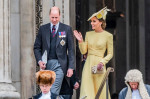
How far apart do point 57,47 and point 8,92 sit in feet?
5.56

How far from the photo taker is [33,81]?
885 inches

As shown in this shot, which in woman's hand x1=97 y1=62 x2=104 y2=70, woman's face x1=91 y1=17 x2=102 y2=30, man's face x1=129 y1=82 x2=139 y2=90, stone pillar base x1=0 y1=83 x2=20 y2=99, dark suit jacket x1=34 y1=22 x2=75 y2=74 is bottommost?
stone pillar base x1=0 y1=83 x2=20 y2=99

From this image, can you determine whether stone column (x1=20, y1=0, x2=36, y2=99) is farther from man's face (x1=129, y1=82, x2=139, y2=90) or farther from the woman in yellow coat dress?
→ man's face (x1=129, y1=82, x2=139, y2=90)

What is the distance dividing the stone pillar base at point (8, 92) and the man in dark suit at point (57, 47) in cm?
129

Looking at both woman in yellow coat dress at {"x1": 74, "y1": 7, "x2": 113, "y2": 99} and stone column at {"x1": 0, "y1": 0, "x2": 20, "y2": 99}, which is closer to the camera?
woman in yellow coat dress at {"x1": 74, "y1": 7, "x2": 113, "y2": 99}

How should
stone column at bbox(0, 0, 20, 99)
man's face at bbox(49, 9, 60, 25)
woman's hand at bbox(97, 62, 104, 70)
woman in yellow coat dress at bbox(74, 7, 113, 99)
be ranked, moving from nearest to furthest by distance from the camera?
man's face at bbox(49, 9, 60, 25) < woman's hand at bbox(97, 62, 104, 70) < woman in yellow coat dress at bbox(74, 7, 113, 99) < stone column at bbox(0, 0, 20, 99)

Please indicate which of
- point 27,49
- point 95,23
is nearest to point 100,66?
point 95,23

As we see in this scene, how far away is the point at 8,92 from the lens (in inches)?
834

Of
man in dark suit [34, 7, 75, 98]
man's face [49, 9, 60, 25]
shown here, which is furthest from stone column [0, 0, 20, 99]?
man's face [49, 9, 60, 25]

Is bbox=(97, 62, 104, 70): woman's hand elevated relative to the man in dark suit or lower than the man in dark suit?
lower

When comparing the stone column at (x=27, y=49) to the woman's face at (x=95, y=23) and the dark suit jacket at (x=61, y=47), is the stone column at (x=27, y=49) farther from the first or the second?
the dark suit jacket at (x=61, y=47)

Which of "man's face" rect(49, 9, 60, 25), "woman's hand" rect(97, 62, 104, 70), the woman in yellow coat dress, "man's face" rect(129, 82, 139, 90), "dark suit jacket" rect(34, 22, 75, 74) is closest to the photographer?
"man's face" rect(129, 82, 139, 90)

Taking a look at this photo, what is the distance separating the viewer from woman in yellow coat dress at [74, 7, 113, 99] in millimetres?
20906

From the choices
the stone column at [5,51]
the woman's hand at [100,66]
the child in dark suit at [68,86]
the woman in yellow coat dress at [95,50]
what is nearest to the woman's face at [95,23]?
the woman in yellow coat dress at [95,50]
